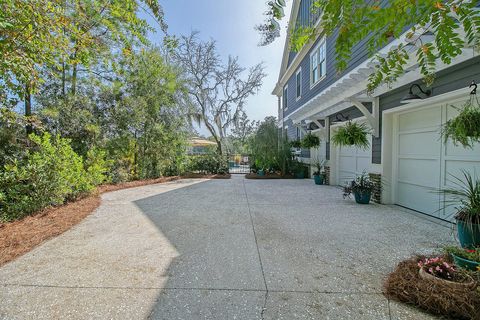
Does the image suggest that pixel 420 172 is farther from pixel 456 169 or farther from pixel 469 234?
pixel 469 234

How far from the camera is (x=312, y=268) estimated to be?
2496 millimetres

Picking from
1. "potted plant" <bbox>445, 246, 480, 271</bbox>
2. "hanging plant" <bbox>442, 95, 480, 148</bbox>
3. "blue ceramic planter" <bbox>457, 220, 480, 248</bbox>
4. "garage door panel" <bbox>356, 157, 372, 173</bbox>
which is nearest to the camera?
"potted plant" <bbox>445, 246, 480, 271</bbox>

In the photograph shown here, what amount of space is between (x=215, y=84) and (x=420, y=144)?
A: 13709 millimetres

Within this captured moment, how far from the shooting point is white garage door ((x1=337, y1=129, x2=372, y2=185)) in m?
6.11

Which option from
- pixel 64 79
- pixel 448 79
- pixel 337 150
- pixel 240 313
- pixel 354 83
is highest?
pixel 64 79

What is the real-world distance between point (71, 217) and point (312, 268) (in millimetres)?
4082

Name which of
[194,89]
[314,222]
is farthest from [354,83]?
[194,89]

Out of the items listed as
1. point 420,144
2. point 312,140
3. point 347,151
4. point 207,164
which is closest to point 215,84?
point 207,164

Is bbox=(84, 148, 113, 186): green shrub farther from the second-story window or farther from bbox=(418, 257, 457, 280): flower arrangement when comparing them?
the second-story window

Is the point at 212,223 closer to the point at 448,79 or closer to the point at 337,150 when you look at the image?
the point at 448,79

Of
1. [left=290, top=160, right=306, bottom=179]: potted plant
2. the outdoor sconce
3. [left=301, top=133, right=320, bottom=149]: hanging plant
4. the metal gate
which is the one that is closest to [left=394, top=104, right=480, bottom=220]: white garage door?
the outdoor sconce

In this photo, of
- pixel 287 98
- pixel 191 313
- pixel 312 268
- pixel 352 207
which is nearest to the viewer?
pixel 191 313

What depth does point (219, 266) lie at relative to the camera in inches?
100

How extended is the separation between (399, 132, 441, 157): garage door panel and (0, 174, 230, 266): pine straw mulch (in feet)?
19.5
